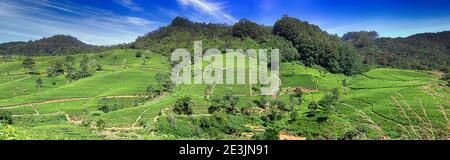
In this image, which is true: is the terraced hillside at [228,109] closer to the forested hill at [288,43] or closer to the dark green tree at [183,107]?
the dark green tree at [183,107]

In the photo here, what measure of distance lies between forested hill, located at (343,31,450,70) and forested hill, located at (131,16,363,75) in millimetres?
11998

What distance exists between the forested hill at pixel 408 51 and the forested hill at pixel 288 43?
1200 centimetres

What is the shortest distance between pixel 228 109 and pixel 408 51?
102716 mm

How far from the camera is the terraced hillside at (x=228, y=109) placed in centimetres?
3391

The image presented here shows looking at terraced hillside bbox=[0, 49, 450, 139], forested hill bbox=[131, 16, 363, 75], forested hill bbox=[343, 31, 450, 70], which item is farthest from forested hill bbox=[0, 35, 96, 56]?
forested hill bbox=[343, 31, 450, 70]

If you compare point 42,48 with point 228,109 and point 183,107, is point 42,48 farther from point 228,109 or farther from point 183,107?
point 228,109

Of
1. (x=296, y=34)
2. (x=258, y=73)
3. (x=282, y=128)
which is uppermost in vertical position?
(x=296, y=34)

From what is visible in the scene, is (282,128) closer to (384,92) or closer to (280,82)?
(384,92)

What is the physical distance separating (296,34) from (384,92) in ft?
184

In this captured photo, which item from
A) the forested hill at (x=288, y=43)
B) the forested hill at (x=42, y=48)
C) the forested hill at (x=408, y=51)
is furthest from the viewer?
the forested hill at (x=42, y=48)

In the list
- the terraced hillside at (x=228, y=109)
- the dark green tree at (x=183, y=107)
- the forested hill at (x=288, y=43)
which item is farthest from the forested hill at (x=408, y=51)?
the dark green tree at (x=183, y=107)

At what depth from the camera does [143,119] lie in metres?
40.6
